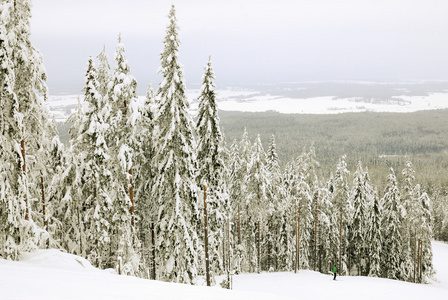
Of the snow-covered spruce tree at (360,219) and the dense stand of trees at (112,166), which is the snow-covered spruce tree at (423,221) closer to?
the snow-covered spruce tree at (360,219)

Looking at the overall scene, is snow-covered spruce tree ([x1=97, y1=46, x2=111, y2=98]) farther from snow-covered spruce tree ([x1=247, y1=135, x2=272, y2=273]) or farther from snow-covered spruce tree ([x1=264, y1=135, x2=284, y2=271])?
snow-covered spruce tree ([x1=264, y1=135, x2=284, y2=271])

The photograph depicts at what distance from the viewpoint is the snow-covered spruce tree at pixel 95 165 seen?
1662 cm

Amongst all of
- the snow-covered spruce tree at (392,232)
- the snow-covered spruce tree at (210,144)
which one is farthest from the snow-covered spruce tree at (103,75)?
the snow-covered spruce tree at (392,232)

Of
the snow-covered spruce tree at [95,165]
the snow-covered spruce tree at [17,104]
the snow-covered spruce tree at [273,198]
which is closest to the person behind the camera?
the snow-covered spruce tree at [17,104]

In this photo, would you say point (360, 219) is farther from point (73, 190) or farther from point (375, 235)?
point (73, 190)

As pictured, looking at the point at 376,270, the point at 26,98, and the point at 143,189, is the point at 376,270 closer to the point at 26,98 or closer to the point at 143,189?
the point at 143,189

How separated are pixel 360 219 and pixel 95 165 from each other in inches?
1501

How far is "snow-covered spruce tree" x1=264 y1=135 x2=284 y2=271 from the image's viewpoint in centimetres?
3538

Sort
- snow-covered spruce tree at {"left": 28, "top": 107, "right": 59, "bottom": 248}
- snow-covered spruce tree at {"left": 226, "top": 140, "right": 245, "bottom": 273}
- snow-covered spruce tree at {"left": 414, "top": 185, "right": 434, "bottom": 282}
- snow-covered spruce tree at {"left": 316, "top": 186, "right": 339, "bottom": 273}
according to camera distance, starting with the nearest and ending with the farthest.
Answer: snow-covered spruce tree at {"left": 28, "top": 107, "right": 59, "bottom": 248}, snow-covered spruce tree at {"left": 226, "top": 140, "right": 245, "bottom": 273}, snow-covered spruce tree at {"left": 414, "top": 185, "right": 434, "bottom": 282}, snow-covered spruce tree at {"left": 316, "top": 186, "right": 339, "bottom": 273}

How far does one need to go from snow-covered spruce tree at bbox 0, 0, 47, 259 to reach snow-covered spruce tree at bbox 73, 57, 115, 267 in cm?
289

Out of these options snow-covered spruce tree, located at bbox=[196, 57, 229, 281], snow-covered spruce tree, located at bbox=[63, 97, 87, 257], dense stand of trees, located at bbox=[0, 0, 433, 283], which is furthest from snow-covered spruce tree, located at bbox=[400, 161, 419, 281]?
snow-covered spruce tree, located at bbox=[63, 97, 87, 257]

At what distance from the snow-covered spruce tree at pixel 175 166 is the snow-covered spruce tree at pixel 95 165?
115 inches


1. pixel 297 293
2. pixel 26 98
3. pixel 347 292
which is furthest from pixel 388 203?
pixel 26 98

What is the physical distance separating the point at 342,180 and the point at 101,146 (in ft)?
103
